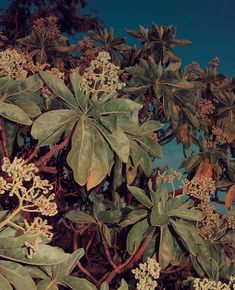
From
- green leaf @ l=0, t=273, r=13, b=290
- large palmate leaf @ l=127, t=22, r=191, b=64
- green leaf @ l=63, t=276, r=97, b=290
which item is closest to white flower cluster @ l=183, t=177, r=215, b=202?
green leaf @ l=63, t=276, r=97, b=290

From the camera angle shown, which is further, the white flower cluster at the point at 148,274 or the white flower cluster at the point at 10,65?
the white flower cluster at the point at 10,65

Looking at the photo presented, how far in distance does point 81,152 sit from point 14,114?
687 millimetres

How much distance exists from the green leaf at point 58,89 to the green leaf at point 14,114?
14.4 inches

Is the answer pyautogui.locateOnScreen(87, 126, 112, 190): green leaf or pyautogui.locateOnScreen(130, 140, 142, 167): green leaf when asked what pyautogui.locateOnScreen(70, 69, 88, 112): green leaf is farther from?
pyautogui.locateOnScreen(130, 140, 142, 167): green leaf

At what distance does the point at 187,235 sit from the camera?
17.9 ft

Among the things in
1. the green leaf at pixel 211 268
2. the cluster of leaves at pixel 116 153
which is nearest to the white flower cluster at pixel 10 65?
the cluster of leaves at pixel 116 153

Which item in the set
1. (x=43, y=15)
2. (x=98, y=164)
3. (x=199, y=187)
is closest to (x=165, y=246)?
(x=199, y=187)

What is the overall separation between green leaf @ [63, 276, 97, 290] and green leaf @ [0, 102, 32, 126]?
1.39 metres

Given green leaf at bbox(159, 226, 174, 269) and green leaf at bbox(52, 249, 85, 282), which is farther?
green leaf at bbox(159, 226, 174, 269)

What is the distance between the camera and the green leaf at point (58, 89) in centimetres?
443

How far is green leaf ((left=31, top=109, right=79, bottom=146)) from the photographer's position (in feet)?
14.0

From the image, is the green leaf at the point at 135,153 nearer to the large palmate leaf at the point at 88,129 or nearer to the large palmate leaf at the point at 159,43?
the large palmate leaf at the point at 88,129

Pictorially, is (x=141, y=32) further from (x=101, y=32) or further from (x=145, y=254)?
(x=145, y=254)

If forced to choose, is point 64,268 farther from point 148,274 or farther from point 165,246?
point 165,246
